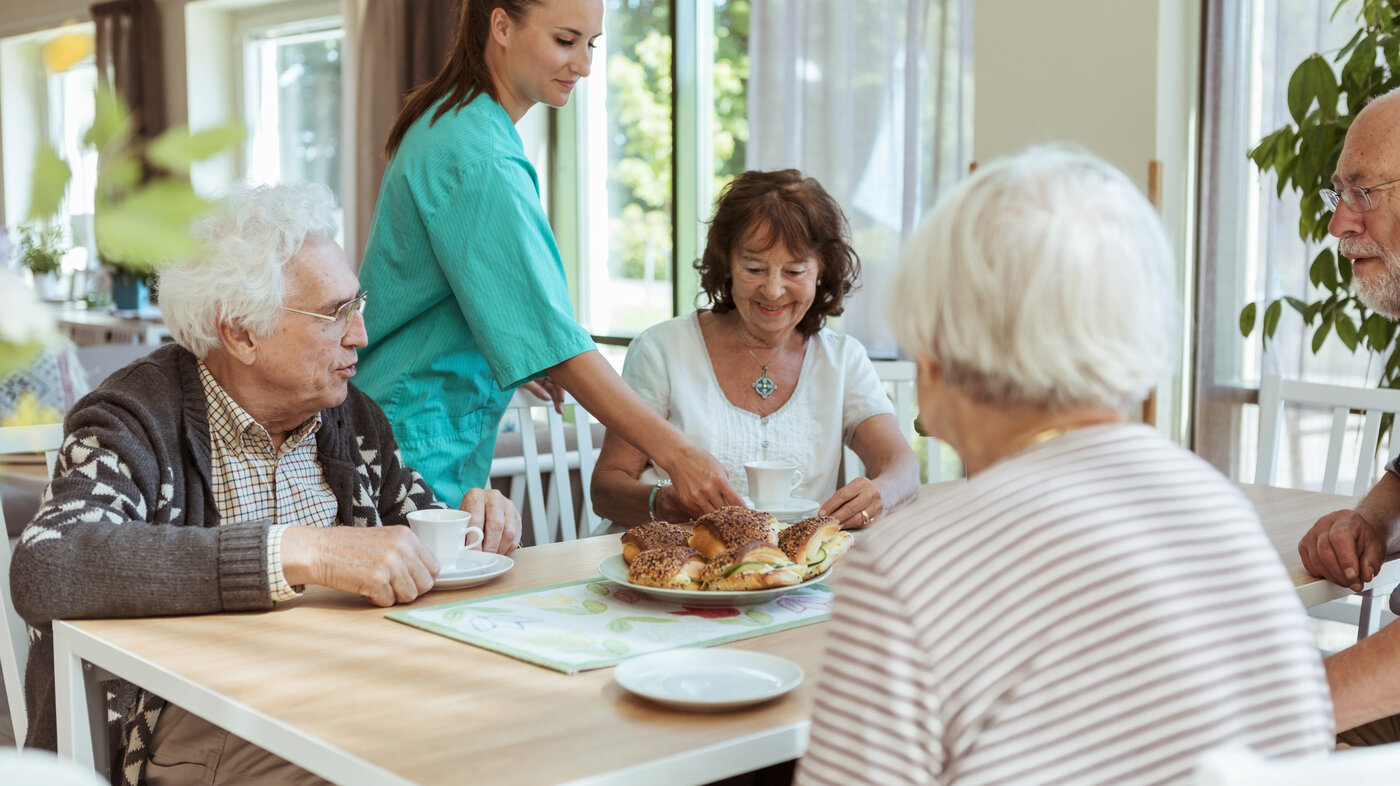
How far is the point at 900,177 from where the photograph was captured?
399cm

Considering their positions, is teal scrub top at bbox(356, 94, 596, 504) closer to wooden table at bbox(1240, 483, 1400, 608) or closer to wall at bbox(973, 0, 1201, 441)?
wooden table at bbox(1240, 483, 1400, 608)

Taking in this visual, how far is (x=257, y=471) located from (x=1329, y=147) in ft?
7.15

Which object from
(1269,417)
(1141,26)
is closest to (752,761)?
(1269,417)

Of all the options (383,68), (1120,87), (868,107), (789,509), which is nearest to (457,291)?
(789,509)

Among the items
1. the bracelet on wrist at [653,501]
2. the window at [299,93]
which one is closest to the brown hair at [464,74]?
the bracelet on wrist at [653,501]

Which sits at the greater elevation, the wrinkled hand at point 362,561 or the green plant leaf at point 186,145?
the green plant leaf at point 186,145

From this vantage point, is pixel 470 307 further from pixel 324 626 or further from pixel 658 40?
pixel 658 40

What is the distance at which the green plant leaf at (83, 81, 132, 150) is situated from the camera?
0.33 meters

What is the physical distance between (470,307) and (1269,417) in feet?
5.20

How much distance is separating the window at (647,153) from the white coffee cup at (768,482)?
9.58ft

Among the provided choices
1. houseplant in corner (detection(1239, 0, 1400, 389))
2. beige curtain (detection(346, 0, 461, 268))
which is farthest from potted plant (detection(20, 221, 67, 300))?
beige curtain (detection(346, 0, 461, 268))

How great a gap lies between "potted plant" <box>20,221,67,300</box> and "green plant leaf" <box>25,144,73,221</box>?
0.02m

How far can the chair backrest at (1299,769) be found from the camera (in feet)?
1.99

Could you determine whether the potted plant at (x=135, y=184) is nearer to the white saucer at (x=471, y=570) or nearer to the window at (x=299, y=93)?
the white saucer at (x=471, y=570)
